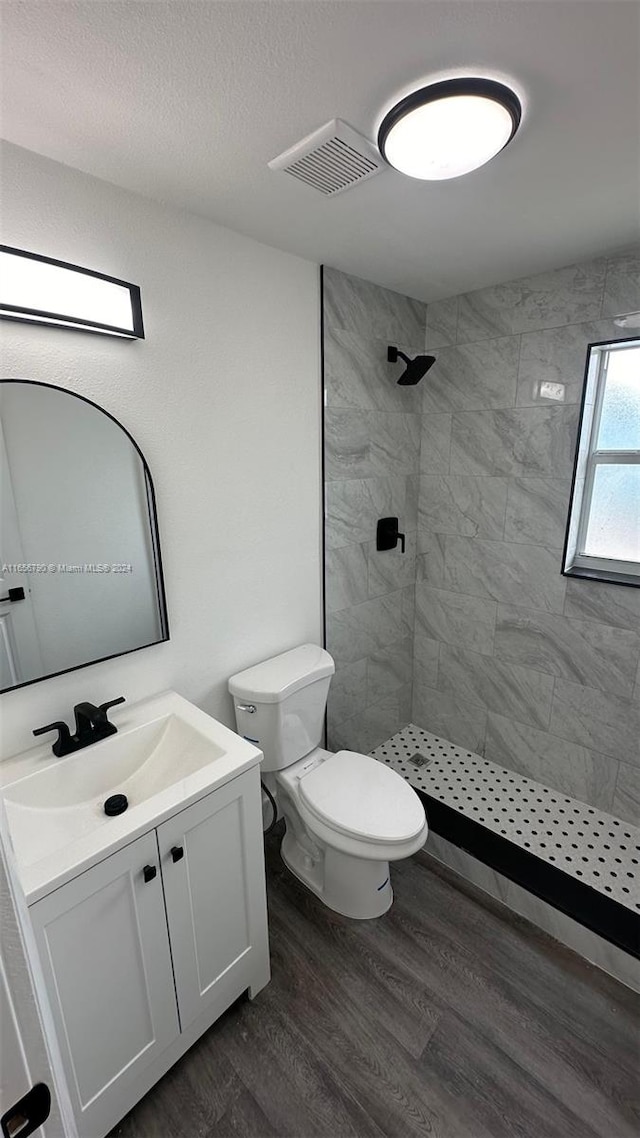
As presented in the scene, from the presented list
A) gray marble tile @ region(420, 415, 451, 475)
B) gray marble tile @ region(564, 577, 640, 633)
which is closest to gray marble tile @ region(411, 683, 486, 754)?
gray marble tile @ region(564, 577, 640, 633)

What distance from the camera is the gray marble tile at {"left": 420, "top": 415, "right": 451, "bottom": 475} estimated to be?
2389 millimetres

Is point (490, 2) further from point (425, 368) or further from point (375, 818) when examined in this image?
point (375, 818)

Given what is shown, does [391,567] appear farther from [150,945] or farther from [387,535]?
[150,945]

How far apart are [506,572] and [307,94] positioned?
6.18 feet

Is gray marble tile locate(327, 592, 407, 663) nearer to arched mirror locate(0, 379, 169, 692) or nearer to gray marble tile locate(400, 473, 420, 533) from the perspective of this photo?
gray marble tile locate(400, 473, 420, 533)

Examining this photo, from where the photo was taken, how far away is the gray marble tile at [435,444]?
2389 millimetres

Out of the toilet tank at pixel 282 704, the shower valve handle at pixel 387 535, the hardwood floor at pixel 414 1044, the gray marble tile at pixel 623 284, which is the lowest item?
the hardwood floor at pixel 414 1044

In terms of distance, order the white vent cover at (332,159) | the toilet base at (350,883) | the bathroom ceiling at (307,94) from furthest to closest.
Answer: the toilet base at (350,883), the white vent cover at (332,159), the bathroom ceiling at (307,94)

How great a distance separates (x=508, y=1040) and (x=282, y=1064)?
0.67m

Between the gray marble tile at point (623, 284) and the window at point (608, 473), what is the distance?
0.13m

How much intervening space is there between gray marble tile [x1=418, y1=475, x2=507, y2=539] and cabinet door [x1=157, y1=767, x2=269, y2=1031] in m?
1.61

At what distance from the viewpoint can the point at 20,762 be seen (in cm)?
126

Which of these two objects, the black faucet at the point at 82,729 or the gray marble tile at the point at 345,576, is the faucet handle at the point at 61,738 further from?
the gray marble tile at the point at 345,576

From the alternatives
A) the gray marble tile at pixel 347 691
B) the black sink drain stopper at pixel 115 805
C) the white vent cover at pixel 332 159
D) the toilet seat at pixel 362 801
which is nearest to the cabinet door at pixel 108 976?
the black sink drain stopper at pixel 115 805
